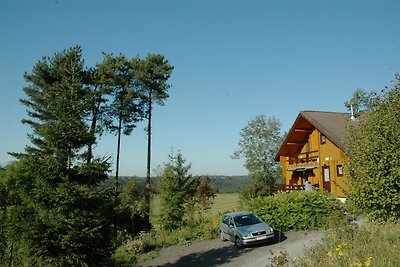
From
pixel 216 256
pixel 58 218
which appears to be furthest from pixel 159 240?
pixel 58 218

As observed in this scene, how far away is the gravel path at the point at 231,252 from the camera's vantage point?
14633 millimetres

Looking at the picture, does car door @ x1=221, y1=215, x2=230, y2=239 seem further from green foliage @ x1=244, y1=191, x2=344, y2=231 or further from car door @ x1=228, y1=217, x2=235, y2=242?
green foliage @ x1=244, y1=191, x2=344, y2=231

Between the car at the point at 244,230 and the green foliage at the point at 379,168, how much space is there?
18.2 feet

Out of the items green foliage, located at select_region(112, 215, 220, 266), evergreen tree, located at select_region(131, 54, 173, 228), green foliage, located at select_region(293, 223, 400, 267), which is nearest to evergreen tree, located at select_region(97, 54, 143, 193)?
evergreen tree, located at select_region(131, 54, 173, 228)

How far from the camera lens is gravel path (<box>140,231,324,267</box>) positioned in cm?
1463

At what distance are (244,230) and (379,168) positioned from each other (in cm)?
781

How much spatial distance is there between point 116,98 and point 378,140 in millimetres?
27194

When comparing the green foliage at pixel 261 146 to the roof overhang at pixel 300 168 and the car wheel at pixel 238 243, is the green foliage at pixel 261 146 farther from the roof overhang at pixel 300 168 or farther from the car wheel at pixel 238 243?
the car wheel at pixel 238 243

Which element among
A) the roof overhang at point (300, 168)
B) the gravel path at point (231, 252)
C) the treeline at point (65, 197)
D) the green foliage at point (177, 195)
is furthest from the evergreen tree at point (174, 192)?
the roof overhang at point (300, 168)

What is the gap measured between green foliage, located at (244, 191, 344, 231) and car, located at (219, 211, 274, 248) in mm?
2017

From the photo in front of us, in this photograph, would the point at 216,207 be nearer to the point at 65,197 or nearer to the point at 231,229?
the point at 231,229

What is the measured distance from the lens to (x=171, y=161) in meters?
23.8

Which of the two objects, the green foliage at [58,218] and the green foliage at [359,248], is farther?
the green foliage at [58,218]

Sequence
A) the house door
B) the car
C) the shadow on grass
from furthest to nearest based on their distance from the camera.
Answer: the house door, the car, the shadow on grass
